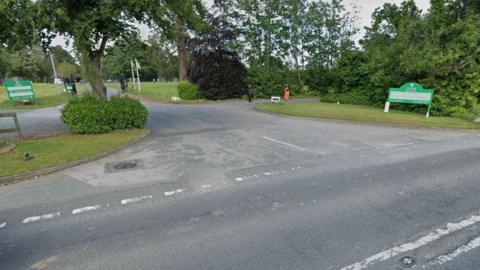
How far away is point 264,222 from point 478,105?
48.9ft

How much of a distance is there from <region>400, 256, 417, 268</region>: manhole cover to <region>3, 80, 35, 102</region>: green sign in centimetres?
2407

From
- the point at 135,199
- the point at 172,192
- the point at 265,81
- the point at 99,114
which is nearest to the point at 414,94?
the point at 172,192

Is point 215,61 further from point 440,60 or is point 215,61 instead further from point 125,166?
point 125,166

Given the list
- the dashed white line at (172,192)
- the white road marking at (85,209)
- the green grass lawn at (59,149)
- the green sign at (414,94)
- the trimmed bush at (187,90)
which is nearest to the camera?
the white road marking at (85,209)

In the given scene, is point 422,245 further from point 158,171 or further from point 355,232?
point 158,171

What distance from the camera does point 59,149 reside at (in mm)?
7121

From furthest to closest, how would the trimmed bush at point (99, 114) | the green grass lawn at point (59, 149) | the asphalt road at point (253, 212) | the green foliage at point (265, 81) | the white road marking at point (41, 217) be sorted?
the green foliage at point (265, 81), the trimmed bush at point (99, 114), the green grass lawn at point (59, 149), the white road marking at point (41, 217), the asphalt road at point (253, 212)

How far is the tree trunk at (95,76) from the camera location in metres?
9.54

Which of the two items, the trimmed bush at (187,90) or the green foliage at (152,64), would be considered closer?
the trimmed bush at (187,90)

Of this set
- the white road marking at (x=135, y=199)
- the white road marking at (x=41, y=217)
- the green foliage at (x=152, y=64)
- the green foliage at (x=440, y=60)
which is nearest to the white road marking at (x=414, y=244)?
the white road marking at (x=135, y=199)

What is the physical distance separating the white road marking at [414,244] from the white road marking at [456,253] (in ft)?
0.75

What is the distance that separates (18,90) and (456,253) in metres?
24.9

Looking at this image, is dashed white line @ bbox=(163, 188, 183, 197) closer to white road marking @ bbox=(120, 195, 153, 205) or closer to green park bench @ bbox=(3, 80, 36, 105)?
white road marking @ bbox=(120, 195, 153, 205)

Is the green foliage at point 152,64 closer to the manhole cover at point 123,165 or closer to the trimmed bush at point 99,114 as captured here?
the trimmed bush at point 99,114
